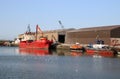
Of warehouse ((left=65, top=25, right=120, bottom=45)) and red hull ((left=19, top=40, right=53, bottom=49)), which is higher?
warehouse ((left=65, top=25, right=120, bottom=45))

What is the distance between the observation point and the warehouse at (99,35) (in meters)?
87.8

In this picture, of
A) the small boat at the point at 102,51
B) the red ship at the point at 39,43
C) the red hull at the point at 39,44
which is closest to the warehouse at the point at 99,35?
the small boat at the point at 102,51

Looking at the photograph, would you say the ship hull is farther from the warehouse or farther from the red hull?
the warehouse

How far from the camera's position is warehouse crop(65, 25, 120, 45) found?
8775 cm

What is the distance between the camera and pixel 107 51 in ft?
247

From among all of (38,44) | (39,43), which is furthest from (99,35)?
(38,44)

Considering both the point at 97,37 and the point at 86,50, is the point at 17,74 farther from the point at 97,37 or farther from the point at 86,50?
the point at 97,37

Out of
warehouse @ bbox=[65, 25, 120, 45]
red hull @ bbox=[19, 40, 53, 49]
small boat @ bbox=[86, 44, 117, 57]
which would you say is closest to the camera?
small boat @ bbox=[86, 44, 117, 57]

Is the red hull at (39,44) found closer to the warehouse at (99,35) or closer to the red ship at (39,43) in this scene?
the red ship at (39,43)

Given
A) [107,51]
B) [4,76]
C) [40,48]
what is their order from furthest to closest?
1. [40,48]
2. [107,51]
3. [4,76]

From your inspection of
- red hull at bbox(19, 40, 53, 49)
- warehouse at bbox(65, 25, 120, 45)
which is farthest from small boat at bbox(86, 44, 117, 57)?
red hull at bbox(19, 40, 53, 49)

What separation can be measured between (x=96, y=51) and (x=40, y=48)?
2965cm

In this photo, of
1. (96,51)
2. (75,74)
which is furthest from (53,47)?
(75,74)

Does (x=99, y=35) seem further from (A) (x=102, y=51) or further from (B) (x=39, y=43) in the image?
(B) (x=39, y=43)
